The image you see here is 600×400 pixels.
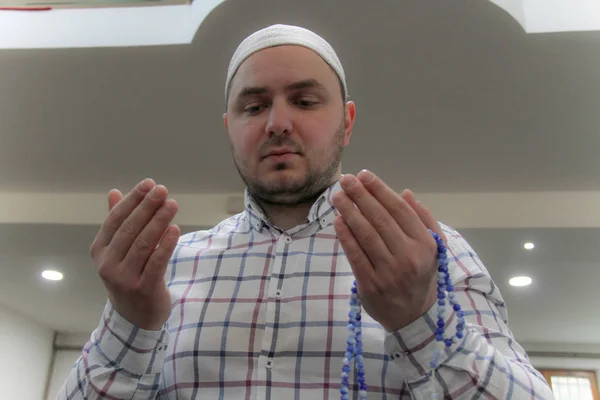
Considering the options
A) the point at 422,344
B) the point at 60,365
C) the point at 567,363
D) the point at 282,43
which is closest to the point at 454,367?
the point at 422,344

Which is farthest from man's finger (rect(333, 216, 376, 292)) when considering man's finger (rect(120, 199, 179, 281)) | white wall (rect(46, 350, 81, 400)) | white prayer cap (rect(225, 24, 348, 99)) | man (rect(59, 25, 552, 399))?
white wall (rect(46, 350, 81, 400))

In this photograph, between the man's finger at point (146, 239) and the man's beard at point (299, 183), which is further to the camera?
the man's beard at point (299, 183)

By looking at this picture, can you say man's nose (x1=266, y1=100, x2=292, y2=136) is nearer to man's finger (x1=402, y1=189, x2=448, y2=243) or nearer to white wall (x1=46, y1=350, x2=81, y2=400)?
man's finger (x1=402, y1=189, x2=448, y2=243)

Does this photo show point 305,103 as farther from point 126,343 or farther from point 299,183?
point 126,343

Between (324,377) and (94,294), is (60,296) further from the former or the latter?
(324,377)

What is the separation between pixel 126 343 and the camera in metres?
0.56

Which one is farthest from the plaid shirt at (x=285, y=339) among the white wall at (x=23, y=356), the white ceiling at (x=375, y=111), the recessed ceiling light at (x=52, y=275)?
the white wall at (x=23, y=356)

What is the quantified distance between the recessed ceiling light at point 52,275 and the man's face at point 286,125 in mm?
3345

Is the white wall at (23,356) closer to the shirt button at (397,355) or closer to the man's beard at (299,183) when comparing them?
the man's beard at (299,183)

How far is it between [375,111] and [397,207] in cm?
167

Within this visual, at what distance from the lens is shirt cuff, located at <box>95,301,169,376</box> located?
1.82ft

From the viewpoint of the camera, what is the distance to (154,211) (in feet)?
1.67

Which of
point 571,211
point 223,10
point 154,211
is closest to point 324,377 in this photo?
point 154,211

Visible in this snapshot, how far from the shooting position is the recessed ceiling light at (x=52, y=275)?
12.0 ft
